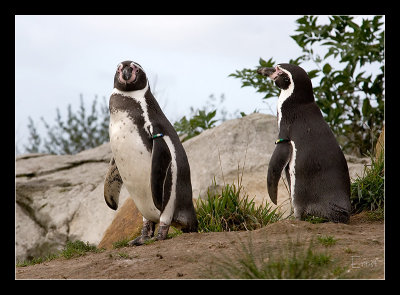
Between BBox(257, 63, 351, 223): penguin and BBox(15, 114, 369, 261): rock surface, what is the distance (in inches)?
32.0

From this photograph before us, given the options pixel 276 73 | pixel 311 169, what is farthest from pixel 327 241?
pixel 276 73

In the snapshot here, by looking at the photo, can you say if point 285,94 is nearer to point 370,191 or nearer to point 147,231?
point 370,191

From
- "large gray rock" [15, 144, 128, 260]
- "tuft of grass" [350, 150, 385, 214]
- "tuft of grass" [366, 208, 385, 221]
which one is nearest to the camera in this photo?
"tuft of grass" [366, 208, 385, 221]

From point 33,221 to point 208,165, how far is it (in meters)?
3.74

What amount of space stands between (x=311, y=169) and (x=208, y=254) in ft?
4.87

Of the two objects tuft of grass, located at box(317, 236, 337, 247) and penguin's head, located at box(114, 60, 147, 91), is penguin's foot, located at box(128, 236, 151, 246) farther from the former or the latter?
tuft of grass, located at box(317, 236, 337, 247)

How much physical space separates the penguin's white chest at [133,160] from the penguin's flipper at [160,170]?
6.1 inches

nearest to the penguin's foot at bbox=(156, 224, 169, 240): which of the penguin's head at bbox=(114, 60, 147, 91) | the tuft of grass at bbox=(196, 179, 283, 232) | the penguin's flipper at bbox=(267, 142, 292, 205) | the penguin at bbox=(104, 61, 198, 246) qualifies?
the penguin at bbox=(104, 61, 198, 246)

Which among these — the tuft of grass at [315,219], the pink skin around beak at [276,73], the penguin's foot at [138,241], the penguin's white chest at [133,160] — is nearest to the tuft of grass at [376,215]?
the tuft of grass at [315,219]

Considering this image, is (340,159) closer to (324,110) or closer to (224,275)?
(224,275)

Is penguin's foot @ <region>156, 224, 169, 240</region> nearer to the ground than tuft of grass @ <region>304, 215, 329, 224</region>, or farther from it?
nearer to the ground

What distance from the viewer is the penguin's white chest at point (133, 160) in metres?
5.35

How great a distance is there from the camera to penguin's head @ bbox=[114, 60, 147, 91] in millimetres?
5480

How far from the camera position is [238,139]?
8195 mm
